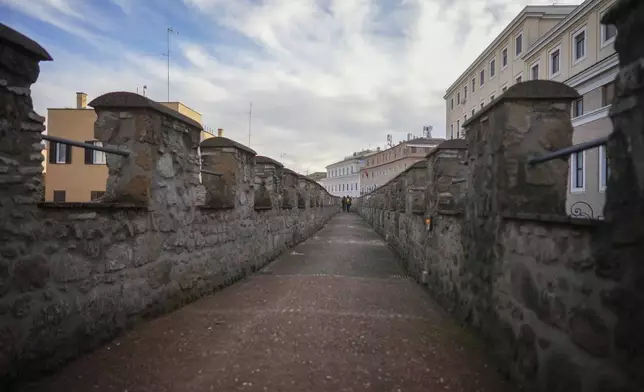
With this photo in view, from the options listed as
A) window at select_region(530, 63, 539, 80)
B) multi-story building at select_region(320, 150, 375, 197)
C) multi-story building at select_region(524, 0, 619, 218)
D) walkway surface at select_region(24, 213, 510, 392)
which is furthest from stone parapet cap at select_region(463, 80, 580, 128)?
multi-story building at select_region(320, 150, 375, 197)

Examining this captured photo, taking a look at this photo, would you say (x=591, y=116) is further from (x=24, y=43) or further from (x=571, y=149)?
(x=24, y=43)

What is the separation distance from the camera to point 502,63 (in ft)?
112

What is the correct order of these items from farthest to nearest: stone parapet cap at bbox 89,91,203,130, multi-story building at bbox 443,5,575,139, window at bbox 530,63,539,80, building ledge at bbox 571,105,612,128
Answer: multi-story building at bbox 443,5,575,139 → window at bbox 530,63,539,80 → building ledge at bbox 571,105,612,128 → stone parapet cap at bbox 89,91,203,130

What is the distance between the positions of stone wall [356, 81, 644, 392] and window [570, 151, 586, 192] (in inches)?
730

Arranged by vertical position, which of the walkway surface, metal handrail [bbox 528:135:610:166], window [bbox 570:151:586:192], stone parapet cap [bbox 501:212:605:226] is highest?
window [bbox 570:151:586:192]

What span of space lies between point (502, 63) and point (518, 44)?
274 cm

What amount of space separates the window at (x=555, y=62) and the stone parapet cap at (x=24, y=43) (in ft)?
95.2

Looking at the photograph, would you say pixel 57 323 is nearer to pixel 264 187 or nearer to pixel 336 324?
pixel 336 324

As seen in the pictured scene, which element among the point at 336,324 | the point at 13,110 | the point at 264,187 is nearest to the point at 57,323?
the point at 13,110

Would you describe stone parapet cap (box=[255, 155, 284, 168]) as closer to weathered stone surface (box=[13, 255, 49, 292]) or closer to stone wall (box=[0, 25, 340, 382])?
stone wall (box=[0, 25, 340, 382])

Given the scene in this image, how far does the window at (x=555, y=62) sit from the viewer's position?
2531cm

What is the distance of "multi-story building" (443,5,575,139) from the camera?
29.8 meters

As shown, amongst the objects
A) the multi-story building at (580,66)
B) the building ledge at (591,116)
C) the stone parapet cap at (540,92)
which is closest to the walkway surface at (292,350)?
the stone parapet cap at (540,92)

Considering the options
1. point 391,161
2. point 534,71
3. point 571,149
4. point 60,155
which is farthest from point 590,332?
point 391,161
